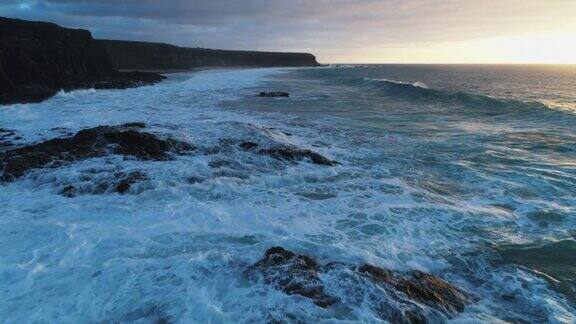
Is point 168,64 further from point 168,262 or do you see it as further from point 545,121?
point 168,262

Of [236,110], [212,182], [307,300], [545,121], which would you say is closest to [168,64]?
[236,110]

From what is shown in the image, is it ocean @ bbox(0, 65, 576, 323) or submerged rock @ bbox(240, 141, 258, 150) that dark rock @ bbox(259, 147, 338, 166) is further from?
submerged rock @ bbox(240, 141, 258, 150)

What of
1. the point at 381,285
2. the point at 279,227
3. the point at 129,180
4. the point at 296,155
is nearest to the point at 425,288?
the point at 381,285

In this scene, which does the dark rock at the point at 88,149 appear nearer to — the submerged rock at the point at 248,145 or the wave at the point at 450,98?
the submerged rock at the point at 248,145

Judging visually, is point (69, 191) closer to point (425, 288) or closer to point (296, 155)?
point (296, 155)

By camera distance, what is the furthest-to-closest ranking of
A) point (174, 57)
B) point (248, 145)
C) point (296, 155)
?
point (174, 57) < point (248, 145) < point (296, 155)

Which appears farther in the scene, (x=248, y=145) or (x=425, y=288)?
(x=248, y=145)
